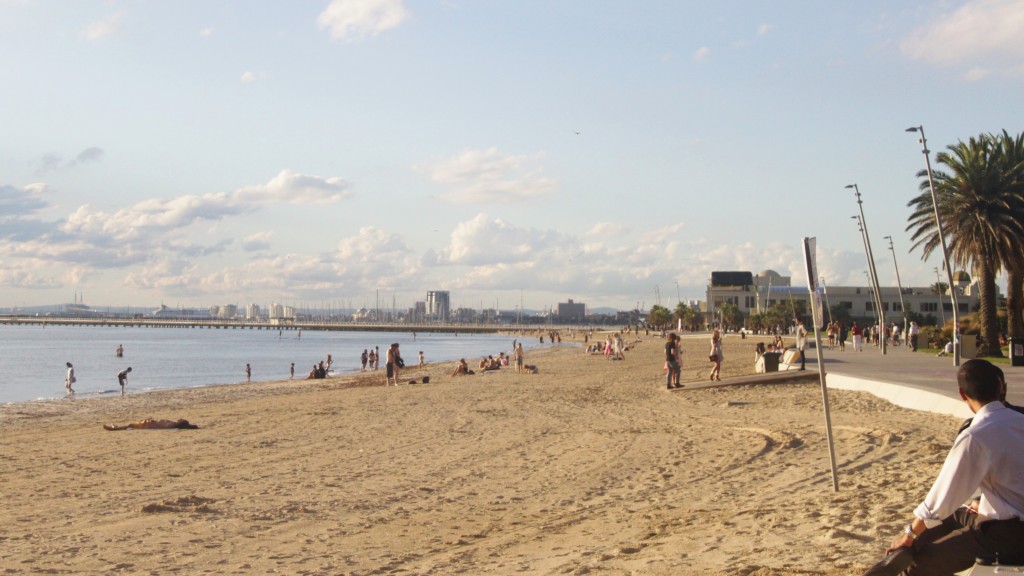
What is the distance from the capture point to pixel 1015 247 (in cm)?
3278

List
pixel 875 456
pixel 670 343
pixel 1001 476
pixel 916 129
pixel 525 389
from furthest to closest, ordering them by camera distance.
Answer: pixel 916 129
pixel 525 389
pixel 670 343
pixel 875 456
pixel 1001 476

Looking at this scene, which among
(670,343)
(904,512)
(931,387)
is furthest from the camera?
(670,343)

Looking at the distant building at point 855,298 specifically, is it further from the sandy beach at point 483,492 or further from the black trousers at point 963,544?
the black trousers at point 963,544

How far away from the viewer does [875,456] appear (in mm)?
10914

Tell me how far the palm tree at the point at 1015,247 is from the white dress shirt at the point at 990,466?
33.2 meters

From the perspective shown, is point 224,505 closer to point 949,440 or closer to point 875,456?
point 875,456

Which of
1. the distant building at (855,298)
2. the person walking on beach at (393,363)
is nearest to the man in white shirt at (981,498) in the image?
the person walking on beach at (393,363)

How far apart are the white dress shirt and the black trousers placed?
0.24ft

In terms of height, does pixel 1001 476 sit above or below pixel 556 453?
above

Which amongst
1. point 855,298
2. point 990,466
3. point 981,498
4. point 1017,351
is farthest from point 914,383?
point 855,298

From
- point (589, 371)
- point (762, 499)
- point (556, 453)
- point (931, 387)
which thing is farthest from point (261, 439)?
point (589, 371)

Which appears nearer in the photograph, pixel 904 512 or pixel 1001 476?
pixel 1001 476

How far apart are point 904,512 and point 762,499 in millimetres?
1591

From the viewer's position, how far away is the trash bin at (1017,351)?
26391mm
